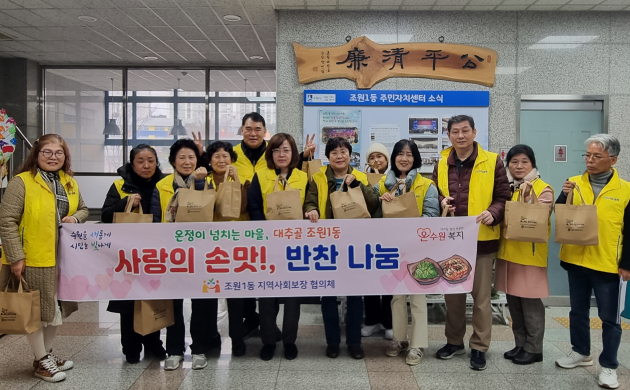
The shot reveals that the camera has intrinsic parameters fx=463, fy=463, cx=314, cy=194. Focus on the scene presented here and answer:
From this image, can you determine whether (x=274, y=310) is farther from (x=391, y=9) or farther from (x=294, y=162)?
(x=391, y=9)

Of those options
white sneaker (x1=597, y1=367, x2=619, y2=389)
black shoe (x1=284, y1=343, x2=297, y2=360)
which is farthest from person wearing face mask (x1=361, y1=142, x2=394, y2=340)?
white sneaker (x1=597, y1=367, x2=619, y2=389)

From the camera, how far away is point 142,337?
317cm

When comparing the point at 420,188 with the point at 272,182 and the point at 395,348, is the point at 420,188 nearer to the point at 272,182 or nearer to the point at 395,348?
the point at 272,182

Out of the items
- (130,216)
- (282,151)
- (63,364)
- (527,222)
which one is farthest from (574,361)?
(63,364)

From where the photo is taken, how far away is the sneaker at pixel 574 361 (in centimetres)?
301

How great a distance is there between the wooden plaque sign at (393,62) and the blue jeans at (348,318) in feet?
8.14

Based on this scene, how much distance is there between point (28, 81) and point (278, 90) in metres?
5.52

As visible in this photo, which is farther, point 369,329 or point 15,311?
point 369,329

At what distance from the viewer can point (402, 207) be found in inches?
115

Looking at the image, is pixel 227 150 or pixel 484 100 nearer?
pixel 227 150

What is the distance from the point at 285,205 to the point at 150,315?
3.56ft

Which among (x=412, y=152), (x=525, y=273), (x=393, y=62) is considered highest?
Result: (x=393, y=62)

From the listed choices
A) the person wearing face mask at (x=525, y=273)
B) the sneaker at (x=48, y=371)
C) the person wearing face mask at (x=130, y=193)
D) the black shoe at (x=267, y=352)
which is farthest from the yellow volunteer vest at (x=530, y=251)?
the sneaker at (x=48, y=371)

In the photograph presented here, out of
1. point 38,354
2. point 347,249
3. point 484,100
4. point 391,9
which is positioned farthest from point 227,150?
point 484,100
